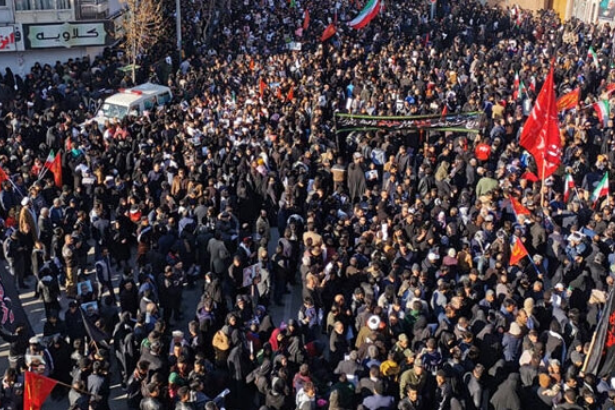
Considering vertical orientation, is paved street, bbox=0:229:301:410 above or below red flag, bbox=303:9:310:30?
below

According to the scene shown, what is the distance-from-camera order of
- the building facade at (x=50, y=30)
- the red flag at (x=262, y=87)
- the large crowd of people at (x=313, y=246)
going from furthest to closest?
the building facade at (x=50, y=30) → the red flag at (x=262, y=87) → the large crowd of people at (x=313, y=246)

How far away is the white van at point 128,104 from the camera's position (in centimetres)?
1995

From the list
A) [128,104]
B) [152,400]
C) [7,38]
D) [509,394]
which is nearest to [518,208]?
[509,394]

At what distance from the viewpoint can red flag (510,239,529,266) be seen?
11.7 metres

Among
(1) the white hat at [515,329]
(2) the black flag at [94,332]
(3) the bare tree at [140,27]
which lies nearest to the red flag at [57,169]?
(2) the black flag at [94,332]

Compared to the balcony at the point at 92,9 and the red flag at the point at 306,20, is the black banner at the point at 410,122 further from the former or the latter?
the balcony at the point at 92,9

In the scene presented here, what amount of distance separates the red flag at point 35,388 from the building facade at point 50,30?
835 inches

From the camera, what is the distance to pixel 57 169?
1515cm

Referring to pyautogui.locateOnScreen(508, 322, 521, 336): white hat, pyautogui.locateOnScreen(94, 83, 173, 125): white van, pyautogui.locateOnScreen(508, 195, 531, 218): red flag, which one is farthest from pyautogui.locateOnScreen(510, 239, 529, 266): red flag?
pyautogui.locateOnScreen(94, 83, 173, 125): white van

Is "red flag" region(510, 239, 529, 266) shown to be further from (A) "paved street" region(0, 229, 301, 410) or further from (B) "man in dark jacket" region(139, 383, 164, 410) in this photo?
(B) "man in dark jacket" region(139, 383, 164, 410)

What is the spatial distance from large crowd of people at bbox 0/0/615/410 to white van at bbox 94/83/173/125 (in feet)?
3.33

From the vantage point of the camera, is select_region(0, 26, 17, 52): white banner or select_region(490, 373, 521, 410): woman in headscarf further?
select_region(0, 26, 17, 52): white banner

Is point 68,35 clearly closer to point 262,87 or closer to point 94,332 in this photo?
point 262,87

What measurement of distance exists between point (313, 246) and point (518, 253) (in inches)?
116
